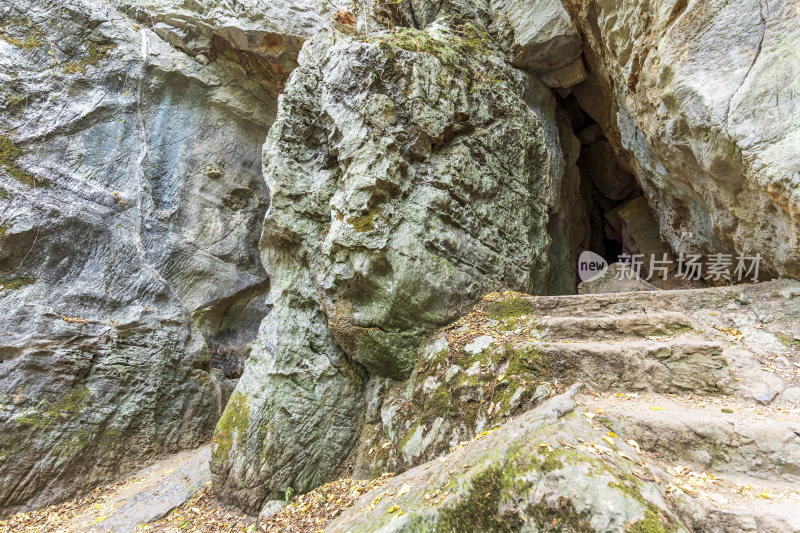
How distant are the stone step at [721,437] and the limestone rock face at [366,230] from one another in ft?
10.6

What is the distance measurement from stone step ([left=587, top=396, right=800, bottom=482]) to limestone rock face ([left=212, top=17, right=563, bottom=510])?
322 cm

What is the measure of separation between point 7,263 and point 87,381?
2.78 m

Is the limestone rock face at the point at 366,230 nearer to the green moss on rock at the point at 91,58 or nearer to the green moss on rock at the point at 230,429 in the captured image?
the green moss on rock at the point at 230,429

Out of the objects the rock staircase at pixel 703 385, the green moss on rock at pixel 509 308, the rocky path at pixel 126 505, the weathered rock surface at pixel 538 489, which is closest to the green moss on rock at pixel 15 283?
the rocky path at pixel 126 505

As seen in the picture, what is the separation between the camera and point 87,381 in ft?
23.4

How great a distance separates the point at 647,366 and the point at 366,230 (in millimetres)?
4013

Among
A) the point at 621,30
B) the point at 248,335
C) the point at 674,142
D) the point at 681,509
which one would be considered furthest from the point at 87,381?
the point at 621,30

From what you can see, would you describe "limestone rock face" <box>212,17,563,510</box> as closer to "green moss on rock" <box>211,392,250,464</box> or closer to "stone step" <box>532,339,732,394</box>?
"green moss on rock" <box>211,392,250,464</box>

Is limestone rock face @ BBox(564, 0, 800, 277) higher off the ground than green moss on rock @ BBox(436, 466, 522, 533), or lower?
higher

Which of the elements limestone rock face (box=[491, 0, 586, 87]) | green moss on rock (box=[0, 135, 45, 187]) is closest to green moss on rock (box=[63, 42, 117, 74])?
green moss on rock (box=[0, 135, 45, 187])

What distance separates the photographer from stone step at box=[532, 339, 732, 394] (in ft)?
11.2

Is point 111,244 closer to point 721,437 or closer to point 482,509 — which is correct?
point 482,509

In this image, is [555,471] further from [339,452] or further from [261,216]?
[261,216]

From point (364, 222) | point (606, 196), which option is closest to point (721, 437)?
point (364, 222)
